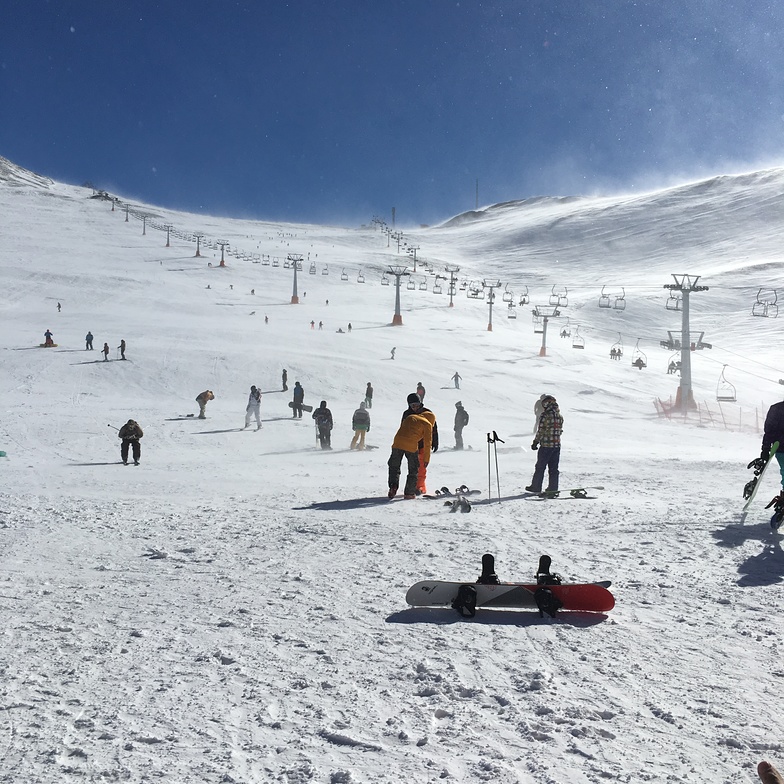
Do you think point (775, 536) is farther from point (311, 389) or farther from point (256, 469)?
point (311, 389)

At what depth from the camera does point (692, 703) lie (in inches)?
130

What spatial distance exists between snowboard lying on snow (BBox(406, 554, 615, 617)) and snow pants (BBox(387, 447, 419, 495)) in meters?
4.83

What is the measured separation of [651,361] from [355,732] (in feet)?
171

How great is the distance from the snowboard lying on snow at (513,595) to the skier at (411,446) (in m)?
4.84

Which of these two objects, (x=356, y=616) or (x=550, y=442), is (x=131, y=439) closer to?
(x=550, y=442)

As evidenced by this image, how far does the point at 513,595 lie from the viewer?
468 centimetres

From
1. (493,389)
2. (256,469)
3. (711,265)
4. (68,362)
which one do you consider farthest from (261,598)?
(711,265)

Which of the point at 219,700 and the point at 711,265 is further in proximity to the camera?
the point at 711,265

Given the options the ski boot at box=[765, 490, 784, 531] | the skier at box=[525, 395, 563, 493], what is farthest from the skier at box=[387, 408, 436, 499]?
the ski boot at box=[765, 490, 784, 531]

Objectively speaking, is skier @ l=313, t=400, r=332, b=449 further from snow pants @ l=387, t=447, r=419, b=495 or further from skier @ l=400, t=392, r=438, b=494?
snow pants @ l=387, t=447, r=419, b=495

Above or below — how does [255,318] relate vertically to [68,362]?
above

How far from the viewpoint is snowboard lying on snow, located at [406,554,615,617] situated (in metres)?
4.57

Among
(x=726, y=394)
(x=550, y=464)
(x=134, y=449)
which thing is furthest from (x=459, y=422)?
(x=726, y=394)

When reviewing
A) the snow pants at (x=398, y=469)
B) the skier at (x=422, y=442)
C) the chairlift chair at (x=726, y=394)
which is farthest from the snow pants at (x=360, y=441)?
the chairlift chair at (x=726, y=394)
